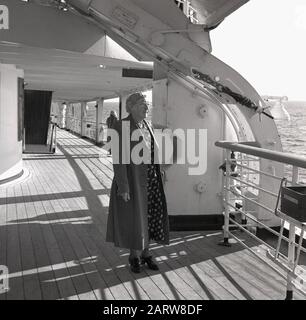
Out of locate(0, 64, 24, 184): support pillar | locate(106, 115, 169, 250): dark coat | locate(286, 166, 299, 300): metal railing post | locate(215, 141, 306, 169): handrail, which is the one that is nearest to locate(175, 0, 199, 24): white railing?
locate(215, 141, 306, 169): handrail

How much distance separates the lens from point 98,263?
9.80ft

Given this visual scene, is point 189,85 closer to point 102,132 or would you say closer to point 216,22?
point 216,22

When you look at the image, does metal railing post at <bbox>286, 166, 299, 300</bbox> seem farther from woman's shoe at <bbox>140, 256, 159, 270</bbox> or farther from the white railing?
the white railing

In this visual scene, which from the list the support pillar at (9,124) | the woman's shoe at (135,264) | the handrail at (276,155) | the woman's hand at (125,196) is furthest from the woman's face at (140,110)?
the support pillar at (9,124)

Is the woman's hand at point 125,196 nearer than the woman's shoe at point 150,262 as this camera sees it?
Yes

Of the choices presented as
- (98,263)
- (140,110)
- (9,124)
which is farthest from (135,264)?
(9,124)

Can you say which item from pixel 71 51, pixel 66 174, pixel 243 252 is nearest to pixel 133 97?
pixel 243 252

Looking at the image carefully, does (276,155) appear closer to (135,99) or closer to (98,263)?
(135,99)

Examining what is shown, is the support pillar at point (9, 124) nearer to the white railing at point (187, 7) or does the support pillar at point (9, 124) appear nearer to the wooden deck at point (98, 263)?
the wooden deck at point (98, 263)

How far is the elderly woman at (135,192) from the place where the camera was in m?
2.64

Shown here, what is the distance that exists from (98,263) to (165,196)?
66cm

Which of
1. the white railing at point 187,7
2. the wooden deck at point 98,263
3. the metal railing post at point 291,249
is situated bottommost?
the wooden deck at point 98,263

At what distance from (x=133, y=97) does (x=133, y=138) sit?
250mm

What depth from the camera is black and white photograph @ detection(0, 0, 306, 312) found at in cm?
246
